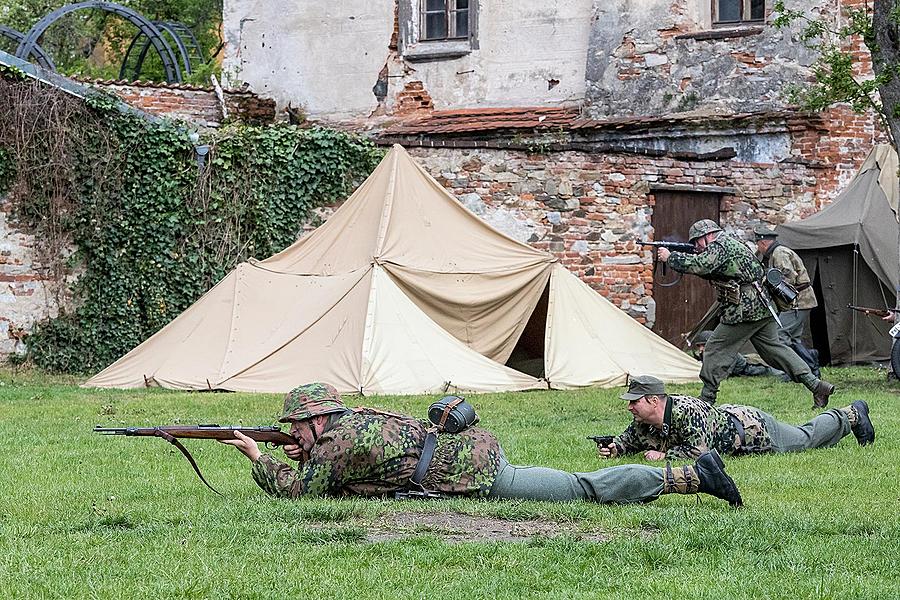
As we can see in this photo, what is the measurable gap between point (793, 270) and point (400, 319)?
171 inches

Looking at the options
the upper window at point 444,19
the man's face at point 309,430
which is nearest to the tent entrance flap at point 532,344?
the upper window at point 444,19

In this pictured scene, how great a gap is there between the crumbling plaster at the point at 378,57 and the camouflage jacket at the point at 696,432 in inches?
432

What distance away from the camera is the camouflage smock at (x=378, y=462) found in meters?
6.22

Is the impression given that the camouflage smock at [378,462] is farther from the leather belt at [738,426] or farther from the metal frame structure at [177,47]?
the metal frame structure at [177,47]

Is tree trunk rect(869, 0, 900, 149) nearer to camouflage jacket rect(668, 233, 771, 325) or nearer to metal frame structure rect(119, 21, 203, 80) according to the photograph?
camouflage jacket rect(668, 233, 771, 325)

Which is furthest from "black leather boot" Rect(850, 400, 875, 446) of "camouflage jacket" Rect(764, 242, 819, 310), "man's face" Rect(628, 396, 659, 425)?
"camouflage jacket" Rect(764, 242, 819, 310)

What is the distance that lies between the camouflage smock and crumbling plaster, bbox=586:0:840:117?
12.1m

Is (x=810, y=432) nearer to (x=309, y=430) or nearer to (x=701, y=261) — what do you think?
(x=701, y=261)

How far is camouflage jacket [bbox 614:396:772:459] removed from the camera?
7.93m

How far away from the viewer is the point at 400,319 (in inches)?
530

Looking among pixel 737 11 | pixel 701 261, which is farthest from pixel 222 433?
pixel 737 11

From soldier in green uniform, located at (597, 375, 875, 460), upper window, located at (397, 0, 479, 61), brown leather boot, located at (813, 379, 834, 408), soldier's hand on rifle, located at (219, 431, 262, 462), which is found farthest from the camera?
upper window, located at (397, 0, 479, 61)

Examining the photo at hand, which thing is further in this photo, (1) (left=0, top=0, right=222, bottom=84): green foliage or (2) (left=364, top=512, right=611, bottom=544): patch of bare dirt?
(1) (left=0, top=0, right=222, bottom=84): green foliage

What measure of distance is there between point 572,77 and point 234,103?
17.2 feet
